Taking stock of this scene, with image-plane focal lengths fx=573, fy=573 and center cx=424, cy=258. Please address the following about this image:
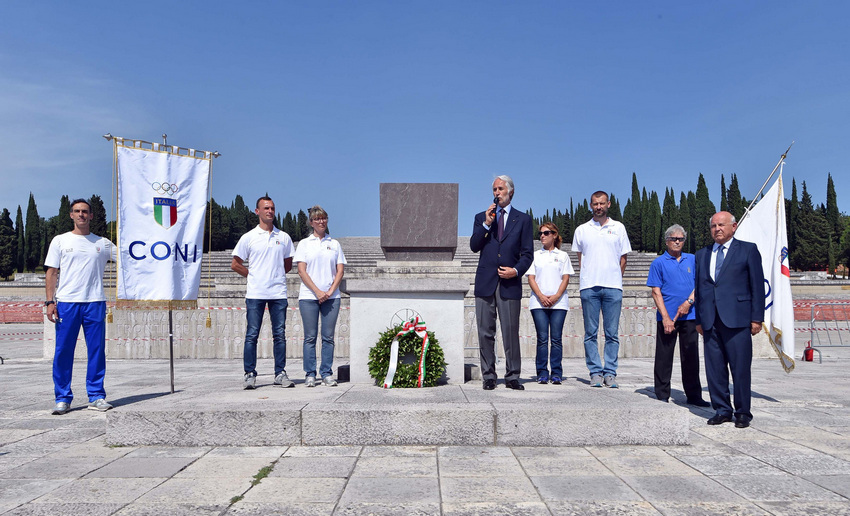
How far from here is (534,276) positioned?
19.1 feet

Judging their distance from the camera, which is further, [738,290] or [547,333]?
[547,333]

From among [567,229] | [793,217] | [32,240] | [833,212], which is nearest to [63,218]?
[32,240]

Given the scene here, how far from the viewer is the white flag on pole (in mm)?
6445

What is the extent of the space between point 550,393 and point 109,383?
229 inches

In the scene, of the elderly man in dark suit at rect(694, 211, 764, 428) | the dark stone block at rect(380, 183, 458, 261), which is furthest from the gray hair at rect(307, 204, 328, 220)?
the dark stone block at rect(380, 183, 458, 261)

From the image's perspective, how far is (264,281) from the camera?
18.0ft

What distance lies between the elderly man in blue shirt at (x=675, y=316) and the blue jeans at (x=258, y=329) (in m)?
3.51

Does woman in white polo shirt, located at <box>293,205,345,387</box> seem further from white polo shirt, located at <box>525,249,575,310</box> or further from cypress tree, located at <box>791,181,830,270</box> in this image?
cypress tree, located at <box>791,181,830,270</box>

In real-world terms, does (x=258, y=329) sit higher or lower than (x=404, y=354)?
higher

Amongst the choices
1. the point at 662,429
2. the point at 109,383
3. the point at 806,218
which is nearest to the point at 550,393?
the point at 662,429

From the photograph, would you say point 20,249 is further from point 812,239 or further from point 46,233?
point 812,239

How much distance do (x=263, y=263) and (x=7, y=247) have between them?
62203 mm

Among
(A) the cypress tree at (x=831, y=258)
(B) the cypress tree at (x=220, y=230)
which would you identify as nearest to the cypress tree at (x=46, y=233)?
(B) the cypress tree at (x=220, y=230)

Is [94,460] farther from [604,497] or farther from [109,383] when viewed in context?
[109,383]
